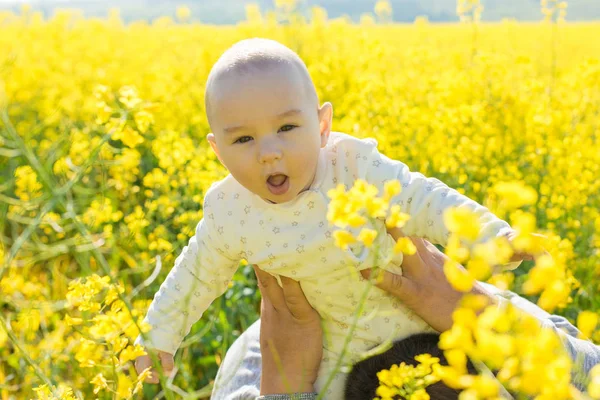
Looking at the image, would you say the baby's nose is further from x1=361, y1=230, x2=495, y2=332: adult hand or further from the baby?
x1=361, y1=230, x2=495, y2=332: adult hand

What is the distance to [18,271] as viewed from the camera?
360 cm

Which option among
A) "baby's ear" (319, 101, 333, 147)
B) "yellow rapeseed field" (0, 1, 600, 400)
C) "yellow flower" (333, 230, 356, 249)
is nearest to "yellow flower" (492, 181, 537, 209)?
"yellow rapeseed field" (0, 1, 600, 400)

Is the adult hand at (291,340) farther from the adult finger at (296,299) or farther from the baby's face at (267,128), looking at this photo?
the baby's face at (267,128)

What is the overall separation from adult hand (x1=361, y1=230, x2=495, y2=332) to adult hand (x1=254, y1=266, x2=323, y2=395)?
22 centimetres

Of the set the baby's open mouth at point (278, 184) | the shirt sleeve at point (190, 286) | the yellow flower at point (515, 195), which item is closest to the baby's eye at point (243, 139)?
the baby's open mouth at point (278, 184)

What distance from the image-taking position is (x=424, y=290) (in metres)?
1.84

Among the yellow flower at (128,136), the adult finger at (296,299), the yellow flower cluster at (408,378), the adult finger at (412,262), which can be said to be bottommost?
the adult finger at (296,299)

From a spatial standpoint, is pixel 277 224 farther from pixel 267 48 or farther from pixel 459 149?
pixel 459 149

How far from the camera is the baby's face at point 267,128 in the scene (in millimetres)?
1627

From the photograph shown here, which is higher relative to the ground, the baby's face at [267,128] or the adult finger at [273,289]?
Result: the baby's face at [267,128]

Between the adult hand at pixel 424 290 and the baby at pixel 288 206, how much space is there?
46mm

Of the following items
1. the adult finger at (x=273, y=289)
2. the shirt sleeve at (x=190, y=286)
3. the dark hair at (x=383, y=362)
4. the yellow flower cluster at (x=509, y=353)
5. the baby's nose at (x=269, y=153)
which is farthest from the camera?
the adult finger at (x=273, y=289)

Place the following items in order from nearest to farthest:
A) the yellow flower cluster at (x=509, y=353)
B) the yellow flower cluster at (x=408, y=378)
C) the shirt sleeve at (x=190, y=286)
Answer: the yellow flower cluster at (x=509, y=353) < the yellow flower cluster at (x=408, y=378) < the shirt sleeve at (x=190, y=286)

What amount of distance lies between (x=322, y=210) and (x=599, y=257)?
4.68ft
